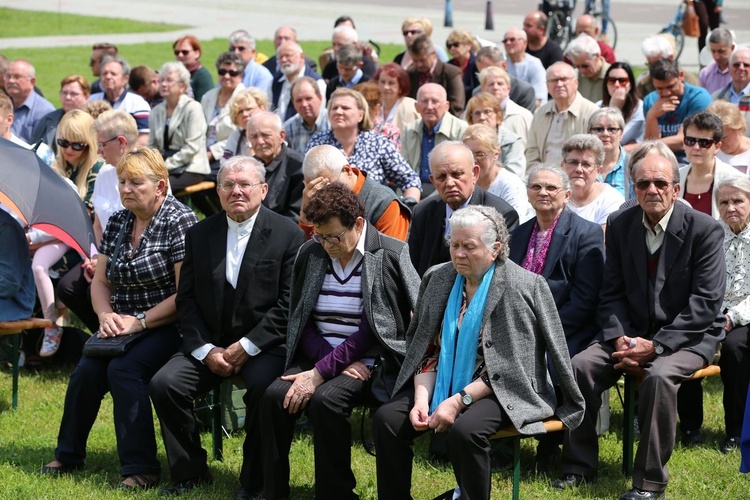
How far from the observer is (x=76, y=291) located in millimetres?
8289

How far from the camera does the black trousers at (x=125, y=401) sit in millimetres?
6336

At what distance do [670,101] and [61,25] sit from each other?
20246 mm

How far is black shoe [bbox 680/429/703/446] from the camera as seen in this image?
6723 mm

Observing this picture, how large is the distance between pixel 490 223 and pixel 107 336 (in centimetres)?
253

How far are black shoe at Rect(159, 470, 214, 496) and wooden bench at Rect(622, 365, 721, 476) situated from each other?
238 cm

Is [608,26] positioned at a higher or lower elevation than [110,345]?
higher

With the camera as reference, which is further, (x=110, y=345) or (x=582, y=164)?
(x=582, y=164)

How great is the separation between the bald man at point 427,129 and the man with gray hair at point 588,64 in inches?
92.5

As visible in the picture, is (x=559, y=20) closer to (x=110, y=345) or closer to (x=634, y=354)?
(x=634, y=354)

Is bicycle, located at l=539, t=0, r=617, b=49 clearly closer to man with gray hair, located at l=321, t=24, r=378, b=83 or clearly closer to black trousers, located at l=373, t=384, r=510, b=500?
man with gray hair, located at l=321, t=24, r=378, b=83

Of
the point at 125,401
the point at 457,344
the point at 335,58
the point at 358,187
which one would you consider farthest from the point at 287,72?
the point at 457,344

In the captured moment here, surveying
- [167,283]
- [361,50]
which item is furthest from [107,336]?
[361,50]

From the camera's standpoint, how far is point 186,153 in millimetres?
10586

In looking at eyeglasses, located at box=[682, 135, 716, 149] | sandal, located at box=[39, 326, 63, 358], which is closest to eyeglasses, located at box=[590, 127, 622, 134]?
eyeglasses, located at box=[682, 135, 716, 149]
